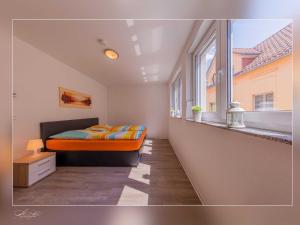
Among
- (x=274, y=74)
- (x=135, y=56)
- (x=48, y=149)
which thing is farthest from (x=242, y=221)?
(x=48, y=149)

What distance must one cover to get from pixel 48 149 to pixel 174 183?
209cm

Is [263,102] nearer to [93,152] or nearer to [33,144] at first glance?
[93,152]

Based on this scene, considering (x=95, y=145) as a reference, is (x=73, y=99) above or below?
above

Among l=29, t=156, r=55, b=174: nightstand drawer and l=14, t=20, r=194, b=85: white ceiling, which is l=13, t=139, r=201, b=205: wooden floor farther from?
l=14, t=20, r=194, b=85: white ceiling

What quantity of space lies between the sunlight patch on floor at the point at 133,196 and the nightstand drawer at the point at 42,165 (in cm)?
115

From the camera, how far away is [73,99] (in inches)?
129

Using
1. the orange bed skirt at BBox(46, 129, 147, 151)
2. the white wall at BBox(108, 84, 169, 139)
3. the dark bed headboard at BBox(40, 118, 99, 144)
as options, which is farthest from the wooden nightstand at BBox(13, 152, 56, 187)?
the white wall at BBox(108, 84, 169, 139)

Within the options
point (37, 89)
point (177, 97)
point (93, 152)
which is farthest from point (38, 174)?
point (177, 97)

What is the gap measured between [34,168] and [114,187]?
103 cm

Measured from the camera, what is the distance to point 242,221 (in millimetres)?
561

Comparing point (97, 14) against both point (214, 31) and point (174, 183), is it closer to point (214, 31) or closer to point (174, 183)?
point (214, 31)

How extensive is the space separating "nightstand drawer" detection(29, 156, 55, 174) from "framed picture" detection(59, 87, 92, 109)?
1111mm

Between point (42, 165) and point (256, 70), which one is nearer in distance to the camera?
point (256, 70)

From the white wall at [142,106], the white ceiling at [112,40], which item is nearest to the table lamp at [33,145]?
the white ceiling at [112,40]
